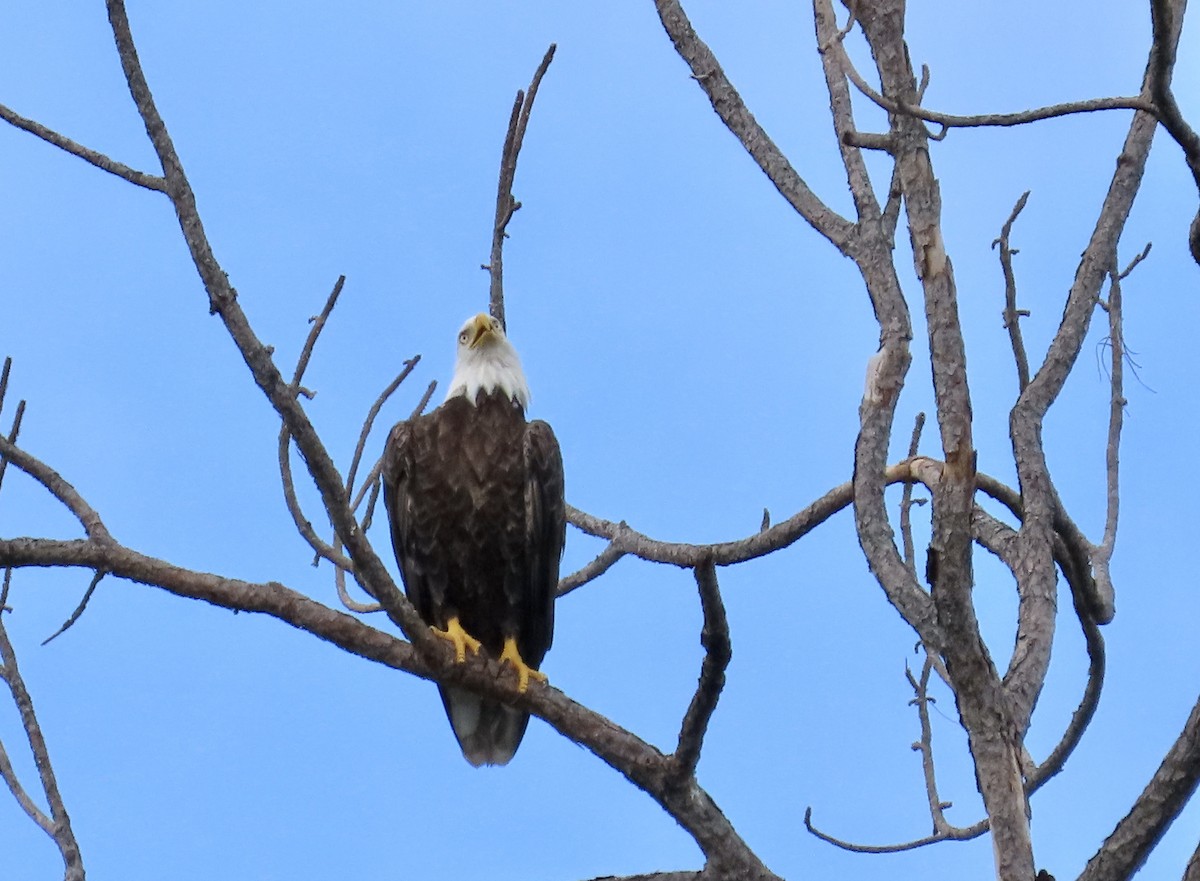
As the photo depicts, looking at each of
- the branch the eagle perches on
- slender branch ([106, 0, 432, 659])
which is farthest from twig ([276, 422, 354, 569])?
slender branch ([106, 0, 432, 659])

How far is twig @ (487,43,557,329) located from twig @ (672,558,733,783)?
2.41 meters

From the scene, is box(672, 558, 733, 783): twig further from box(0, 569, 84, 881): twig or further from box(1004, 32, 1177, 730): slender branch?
box(0, 569, 84, 881): twig

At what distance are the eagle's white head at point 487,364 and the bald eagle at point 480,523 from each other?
32cm

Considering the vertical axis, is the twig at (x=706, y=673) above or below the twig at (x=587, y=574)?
below

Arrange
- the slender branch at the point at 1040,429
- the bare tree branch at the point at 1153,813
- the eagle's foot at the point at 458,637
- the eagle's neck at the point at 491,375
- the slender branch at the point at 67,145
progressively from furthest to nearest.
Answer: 1. the eagle's neck at the point at 491,375
2. the eagle's foot at the point at 458,637
3. the slender branch at the point at 1040,429
4. the slender branch at the point at 67,145
5. the bare tree branch at the point at 1153,813

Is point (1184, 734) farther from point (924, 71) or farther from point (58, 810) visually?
point (58, 810)

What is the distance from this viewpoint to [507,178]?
527 cm

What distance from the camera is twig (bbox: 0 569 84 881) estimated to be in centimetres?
418

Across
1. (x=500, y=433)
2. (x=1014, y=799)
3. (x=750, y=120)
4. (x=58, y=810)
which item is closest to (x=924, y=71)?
(x=750, y=120)

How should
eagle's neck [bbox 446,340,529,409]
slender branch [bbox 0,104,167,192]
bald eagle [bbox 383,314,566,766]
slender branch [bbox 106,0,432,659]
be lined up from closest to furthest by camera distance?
1. slender branch [bbox 106,0,432,659]
2. slender branch [bbox 0,104,167,192]
3. bald eagle [bbox 383,314,566,766]
4. eagle's neck [bbox 446,340,529,409]

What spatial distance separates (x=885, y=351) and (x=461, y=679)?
5.28 feet

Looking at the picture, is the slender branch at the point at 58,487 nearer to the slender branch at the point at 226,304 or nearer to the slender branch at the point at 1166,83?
the slender branch at the point at 226,304

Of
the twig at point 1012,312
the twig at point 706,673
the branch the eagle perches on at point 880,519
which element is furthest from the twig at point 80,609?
the twig at point 1012,312

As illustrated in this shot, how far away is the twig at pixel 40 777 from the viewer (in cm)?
418
